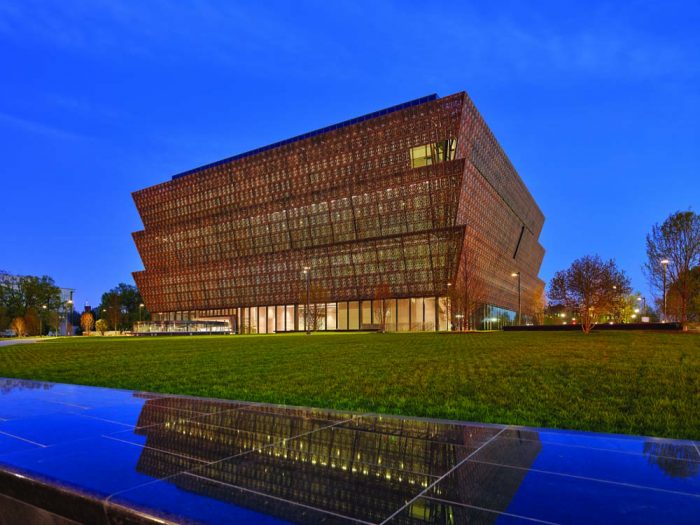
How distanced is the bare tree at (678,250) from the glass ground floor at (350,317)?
22993 mm

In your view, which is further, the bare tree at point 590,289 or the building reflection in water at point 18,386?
the bare tree at point 590,289

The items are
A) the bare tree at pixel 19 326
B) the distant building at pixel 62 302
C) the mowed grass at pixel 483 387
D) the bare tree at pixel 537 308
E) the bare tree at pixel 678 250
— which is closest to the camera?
the mowed grass at pixel 483 387

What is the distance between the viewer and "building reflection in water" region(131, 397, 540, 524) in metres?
3.04

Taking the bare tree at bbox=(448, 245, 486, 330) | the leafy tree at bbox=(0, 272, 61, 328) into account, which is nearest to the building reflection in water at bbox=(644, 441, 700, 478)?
the bare tree at bbox=(448, 245, 486, 330)

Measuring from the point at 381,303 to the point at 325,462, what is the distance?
81061 mm

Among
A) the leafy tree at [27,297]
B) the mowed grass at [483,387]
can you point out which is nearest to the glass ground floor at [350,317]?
the leafy tree at [27,297]

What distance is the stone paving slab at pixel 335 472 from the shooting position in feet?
9.60

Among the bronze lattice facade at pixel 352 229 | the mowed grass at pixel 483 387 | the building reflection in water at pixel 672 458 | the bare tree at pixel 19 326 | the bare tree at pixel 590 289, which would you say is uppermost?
the bronze lattice facade at pixel 352 229

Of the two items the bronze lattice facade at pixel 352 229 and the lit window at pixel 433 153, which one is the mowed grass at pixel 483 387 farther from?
the lit window at pixel 433 153

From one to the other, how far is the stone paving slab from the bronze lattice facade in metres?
54.7

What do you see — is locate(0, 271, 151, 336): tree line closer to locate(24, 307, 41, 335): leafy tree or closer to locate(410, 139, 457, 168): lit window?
locate(24, 307, 41, 335): leafy tree

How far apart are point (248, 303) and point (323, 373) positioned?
92.3 meters

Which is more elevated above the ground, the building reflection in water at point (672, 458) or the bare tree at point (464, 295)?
the bare tree at point (464, 295)

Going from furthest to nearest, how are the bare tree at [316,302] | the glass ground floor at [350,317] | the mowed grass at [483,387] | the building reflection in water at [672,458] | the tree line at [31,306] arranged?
the tree line at [31,306]
the bare tree at [316,302]
the glass ground floor at [350,317]
the mowed grass at [483,387]
the building reflection in water at [672,458]
